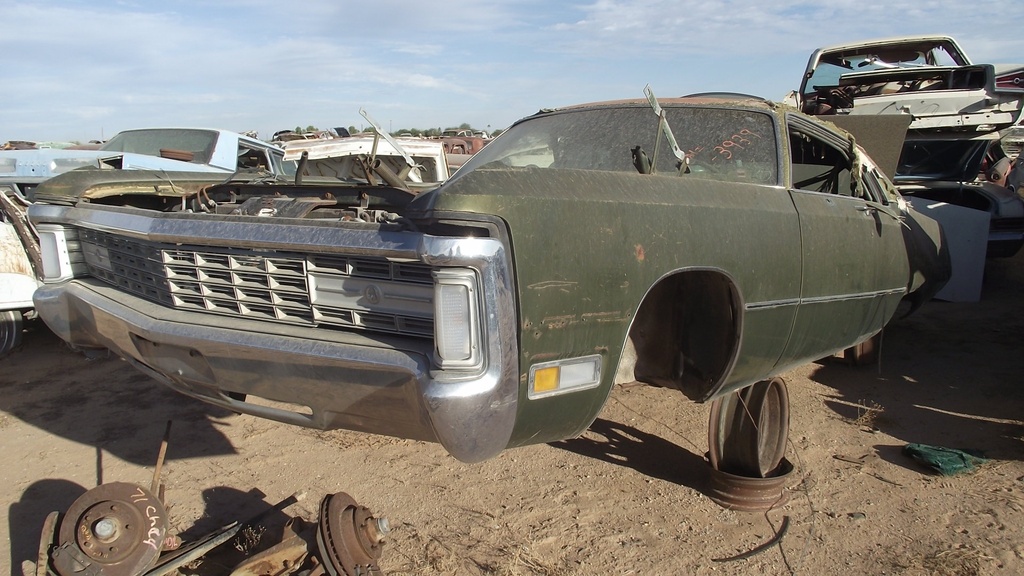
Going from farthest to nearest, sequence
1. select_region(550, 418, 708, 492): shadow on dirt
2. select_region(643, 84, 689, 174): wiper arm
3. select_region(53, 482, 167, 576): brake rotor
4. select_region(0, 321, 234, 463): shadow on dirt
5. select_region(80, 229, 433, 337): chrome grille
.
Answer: select_region(0, 321, 234, 463): shadow on dirt < select_region(550, 418, 708, 492): shadow on dirt < select_region(643, 84, 689, 174): wiper arm < select_region(53, 482, 167, 576): brake rotor < select_region(80, 229, 433, 337): chrome grille

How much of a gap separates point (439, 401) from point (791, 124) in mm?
2422

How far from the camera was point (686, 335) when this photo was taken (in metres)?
2.74

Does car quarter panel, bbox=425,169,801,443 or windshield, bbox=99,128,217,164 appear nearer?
car quarter panel, bbox=425,169,801,443

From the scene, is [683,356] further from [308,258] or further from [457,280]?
[308,258]

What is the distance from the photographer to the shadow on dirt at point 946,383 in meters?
3.77

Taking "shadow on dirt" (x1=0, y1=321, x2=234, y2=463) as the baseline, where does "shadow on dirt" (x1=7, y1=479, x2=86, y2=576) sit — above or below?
above

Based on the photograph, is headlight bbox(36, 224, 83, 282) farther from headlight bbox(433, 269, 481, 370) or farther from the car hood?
headlight bbox(433, 269, 481, 370)

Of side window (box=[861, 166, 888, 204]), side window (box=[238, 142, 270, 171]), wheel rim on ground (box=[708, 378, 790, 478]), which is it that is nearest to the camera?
wheel rim on ground (box=[708, 378, 790, 478])

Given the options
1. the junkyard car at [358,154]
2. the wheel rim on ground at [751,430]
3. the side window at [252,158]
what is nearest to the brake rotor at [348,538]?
the wheel rim on ground at [751,430]

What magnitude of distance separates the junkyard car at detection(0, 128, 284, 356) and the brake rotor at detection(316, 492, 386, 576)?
229 cm

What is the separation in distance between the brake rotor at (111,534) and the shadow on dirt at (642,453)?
1926 millimetres

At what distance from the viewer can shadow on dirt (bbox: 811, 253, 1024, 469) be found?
3.77m

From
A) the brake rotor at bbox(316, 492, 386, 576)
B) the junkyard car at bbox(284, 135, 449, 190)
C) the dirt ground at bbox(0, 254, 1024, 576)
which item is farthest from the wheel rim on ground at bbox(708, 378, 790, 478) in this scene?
the junkyard car at bbox(284, 135, 449, 190)

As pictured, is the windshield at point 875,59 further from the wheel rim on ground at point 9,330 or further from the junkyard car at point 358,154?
the wheel rim on ground at point 9,330
